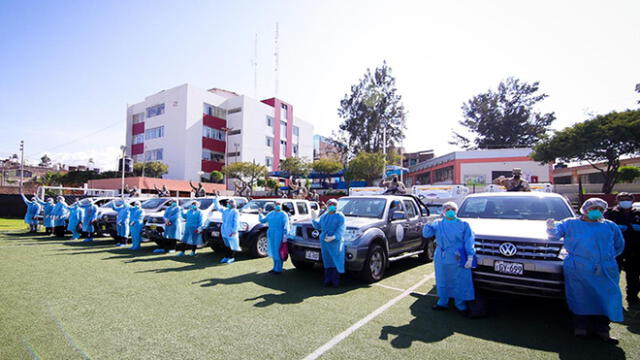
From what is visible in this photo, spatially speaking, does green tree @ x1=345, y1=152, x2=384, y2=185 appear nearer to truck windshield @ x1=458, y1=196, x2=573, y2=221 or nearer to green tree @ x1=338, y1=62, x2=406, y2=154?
green tree @ x1=338, y1=62, x2=406, y2=154

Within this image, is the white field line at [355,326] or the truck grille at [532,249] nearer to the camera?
the white field line at [355,326]

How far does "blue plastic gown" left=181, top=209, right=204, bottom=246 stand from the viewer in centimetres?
929

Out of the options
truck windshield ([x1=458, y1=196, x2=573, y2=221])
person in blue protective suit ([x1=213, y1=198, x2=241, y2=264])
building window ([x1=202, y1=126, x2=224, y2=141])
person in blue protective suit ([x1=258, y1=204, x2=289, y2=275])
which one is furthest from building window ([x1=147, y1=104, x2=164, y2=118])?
truck windshield ([x1=458, y1=196, x2=573, y2=221])

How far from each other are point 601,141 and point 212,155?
4254 centimetres

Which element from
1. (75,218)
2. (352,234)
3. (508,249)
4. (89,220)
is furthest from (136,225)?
(508,249)

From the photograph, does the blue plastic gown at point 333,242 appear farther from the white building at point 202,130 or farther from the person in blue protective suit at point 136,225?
the white building at point 202,130

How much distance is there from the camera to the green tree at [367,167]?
34.8 m

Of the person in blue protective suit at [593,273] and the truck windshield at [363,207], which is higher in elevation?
the truck windshield at [363,207]

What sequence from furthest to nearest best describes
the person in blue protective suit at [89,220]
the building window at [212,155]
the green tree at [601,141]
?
1. the building window at [212,155]
2. the green tree at [601,141]
3. the person in blue protective suit at [89,220]

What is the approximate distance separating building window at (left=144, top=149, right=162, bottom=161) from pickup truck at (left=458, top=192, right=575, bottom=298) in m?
46.5

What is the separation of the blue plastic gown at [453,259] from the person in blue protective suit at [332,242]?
1.71 meters

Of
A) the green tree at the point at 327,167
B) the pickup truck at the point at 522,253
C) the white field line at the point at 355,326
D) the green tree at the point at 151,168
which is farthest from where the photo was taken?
the green tree at the point at 327,167

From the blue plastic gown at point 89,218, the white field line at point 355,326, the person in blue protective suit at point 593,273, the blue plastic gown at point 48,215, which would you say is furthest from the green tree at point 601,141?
the blue plastic gown at point 48,215

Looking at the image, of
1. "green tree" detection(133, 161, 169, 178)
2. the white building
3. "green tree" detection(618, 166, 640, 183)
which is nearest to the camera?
"green tree" detection(618, 166, 640, 183)
